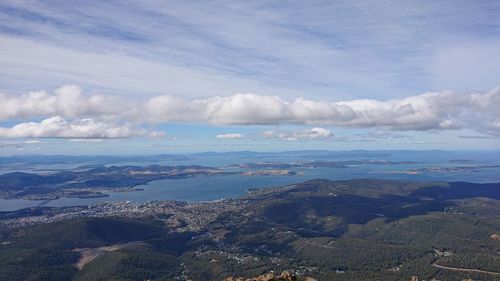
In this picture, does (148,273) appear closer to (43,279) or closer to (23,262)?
(43,279)

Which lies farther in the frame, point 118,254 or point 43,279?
point 118,254

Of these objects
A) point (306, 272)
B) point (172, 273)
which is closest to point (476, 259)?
point (306, 272)

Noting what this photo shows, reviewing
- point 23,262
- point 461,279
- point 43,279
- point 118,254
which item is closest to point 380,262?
point 461,279

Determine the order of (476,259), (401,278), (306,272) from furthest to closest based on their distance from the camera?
(476,259) < (306,272) < (401,278)

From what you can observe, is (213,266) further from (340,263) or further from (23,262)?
(23,262)

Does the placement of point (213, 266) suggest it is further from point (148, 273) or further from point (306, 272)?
Result: point (306, 272)

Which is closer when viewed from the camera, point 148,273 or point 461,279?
point 461,279

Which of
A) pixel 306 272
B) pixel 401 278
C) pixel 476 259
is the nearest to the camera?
pixel 401 278
